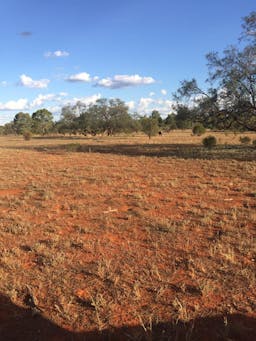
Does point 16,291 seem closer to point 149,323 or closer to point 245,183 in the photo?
point 149,323

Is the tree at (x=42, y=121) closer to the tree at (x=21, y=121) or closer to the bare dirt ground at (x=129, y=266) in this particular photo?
the tree at (x=21, y=121)

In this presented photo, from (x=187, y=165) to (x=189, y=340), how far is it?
52.8 feet

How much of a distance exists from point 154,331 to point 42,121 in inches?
4152

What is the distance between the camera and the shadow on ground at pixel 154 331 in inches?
155

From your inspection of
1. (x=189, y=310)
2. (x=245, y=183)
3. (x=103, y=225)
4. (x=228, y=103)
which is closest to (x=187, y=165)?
(x=245, y=183)

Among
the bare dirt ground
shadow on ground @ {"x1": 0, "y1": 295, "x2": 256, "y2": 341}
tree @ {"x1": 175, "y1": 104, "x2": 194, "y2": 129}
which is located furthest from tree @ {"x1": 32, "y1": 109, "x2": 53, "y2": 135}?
shadow on ground @ {"x1": 0, "y1": 295, "x2": 256, "y2": 341}

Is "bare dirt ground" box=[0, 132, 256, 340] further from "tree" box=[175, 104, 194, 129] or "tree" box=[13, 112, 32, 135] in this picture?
"tree" box=[13, 112, 32, 135]

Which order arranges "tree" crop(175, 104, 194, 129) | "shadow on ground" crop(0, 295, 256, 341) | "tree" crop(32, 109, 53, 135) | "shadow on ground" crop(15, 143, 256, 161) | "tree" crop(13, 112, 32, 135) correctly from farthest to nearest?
"tree" crop(13, 112, 32, 135)
"tree" crop(32, 109, 53, 135)
"tree" crop(175, 104, 194, 129)
"shadow on ground" crop(15, 143, 256, 161)
"shadow on ground" crop(0, 295, 256, 341)

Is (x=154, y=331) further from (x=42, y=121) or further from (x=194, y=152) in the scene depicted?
(x=42, y=121)

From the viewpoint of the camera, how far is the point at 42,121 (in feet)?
341

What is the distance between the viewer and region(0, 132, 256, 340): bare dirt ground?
4199 mm

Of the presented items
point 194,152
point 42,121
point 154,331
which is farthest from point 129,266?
point 42,121

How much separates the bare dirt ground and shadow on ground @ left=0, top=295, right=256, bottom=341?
1cm

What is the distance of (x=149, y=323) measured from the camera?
4.19 m
